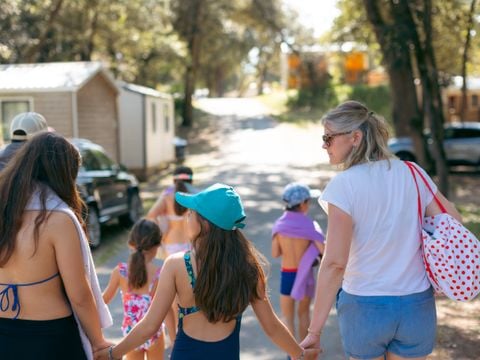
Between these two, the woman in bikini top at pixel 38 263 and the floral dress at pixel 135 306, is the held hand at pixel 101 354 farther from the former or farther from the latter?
the floral dress at pixel 135 306

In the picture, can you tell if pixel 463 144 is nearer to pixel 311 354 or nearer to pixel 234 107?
pixel 311 354

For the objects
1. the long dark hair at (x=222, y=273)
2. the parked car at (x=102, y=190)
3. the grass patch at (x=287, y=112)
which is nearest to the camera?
the long dark hair at (x=222, y=273)

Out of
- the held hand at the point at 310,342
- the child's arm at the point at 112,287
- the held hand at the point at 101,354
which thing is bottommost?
the child's arm at the point at 112,287

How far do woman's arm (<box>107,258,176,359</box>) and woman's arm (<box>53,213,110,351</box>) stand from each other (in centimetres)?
26

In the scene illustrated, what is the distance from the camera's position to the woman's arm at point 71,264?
285 cm

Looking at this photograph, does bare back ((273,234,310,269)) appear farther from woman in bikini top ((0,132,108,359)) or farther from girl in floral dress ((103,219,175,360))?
woman in bikini top ((0,132,108,359))

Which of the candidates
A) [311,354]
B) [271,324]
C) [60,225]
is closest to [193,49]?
[311,354]

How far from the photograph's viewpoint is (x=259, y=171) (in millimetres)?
23438

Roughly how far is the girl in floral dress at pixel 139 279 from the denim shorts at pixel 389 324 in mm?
1780

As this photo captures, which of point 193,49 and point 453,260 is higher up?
point 193,49

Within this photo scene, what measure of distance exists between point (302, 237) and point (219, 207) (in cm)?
258

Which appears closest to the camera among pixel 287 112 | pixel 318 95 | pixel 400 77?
pixel 400 77

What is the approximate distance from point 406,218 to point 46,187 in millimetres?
1656

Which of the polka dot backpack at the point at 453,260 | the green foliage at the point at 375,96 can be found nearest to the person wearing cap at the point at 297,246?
the polka dot backpack at the point at 453,260
